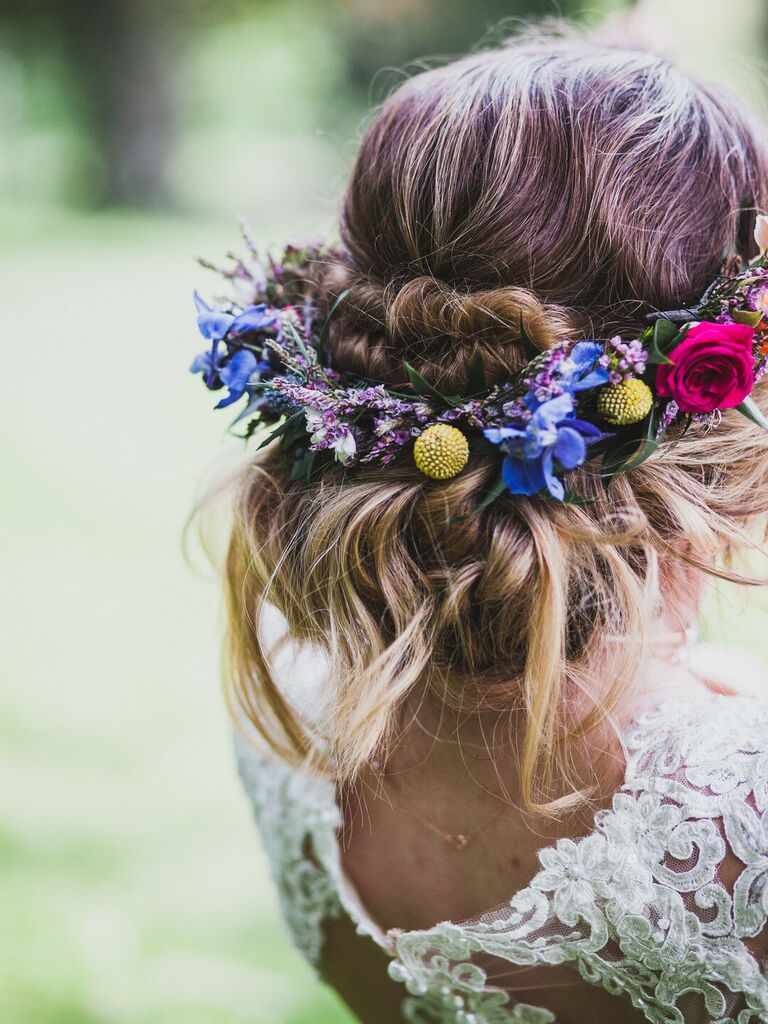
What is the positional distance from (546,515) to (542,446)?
12 cm

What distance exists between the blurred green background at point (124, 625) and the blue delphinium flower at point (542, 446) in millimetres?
554

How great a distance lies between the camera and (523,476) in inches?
52.2

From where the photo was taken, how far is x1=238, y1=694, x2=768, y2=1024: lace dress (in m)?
1.28

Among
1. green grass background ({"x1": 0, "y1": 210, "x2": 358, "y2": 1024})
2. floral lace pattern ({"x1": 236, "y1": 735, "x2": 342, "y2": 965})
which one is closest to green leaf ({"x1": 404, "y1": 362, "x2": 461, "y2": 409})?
green grass background ({"x1": 0, "y1": 210, "x2": 358, "y2": 1024})

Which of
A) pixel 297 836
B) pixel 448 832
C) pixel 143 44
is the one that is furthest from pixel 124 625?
pixel 143 44

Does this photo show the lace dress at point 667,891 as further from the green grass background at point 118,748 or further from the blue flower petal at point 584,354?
the green grass background at point 118,748

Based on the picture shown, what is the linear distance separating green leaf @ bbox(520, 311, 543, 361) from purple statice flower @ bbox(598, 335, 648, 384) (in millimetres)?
91

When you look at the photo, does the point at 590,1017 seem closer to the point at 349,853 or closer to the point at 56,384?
the point at 349,853

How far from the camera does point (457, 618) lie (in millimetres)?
1411

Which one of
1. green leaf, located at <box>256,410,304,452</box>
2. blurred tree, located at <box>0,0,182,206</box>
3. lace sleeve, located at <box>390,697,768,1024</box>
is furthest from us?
blurred tree, located at <box>0,0,182,206</box>

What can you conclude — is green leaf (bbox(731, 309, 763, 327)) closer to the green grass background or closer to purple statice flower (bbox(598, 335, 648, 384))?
purple statice flower (bbox(598, 335, 648, 384))

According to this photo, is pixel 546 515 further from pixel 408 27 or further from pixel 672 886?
pixel 408 27

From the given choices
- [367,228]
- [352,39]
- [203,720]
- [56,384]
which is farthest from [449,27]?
[367,228]

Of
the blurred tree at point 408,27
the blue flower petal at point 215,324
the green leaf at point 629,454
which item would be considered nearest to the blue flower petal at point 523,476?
the green leaf at point 629,454
